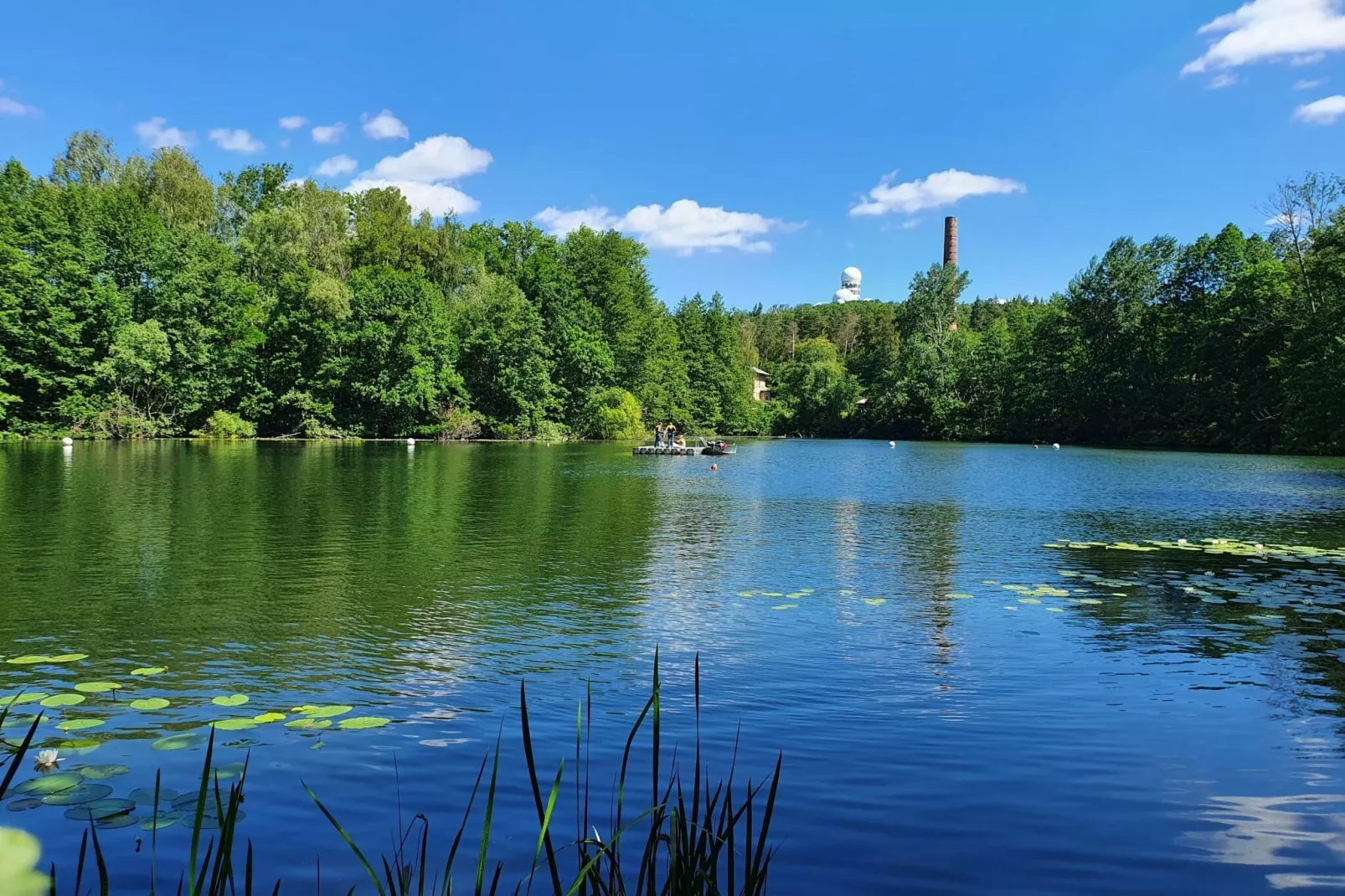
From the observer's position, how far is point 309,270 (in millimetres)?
61906

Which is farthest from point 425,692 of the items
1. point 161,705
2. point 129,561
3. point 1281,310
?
point 1281,310

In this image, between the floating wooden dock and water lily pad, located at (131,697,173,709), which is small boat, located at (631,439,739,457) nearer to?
the floating wooden dock

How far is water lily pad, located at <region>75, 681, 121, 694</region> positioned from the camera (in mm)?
7430

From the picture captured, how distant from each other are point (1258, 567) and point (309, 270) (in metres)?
60.5

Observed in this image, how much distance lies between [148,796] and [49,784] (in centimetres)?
69

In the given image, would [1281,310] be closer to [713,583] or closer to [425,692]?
[713,583]

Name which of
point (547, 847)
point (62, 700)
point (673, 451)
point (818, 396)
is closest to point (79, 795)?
point (62, 700)

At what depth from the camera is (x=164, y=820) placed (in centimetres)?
500

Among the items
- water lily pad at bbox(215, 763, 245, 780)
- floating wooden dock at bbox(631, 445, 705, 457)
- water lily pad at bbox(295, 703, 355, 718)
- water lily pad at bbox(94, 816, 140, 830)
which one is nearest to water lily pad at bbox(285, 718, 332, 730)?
water lily pad at bbox(295, 703, 355, 718)

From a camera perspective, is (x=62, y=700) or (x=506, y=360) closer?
(x=62, y=700)

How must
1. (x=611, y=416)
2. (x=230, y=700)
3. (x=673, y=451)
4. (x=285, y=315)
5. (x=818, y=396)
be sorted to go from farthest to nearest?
(x=818, y=396), (x=611, y=416), (x=285, y=315), (x=673, y=451), (x=230, y=700)

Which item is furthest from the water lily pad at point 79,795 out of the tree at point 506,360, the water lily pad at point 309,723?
the tree at point 506,360

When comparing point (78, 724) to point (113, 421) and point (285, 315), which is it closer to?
point (113, 421)

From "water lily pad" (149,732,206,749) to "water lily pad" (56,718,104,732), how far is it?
700 millimetres
